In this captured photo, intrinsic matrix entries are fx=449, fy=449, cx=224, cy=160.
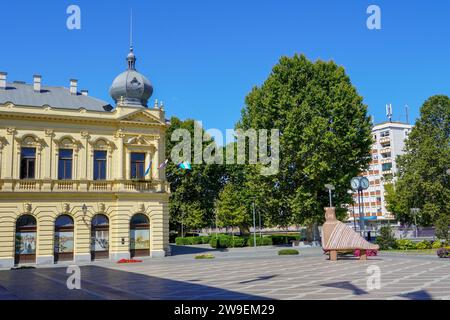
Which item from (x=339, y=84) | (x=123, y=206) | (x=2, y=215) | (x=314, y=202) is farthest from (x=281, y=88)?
(x=2, y=215)

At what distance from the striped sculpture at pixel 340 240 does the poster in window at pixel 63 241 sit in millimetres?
20435

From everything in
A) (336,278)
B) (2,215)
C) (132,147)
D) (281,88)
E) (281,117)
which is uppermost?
(281,88)

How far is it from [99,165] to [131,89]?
771 centimetres

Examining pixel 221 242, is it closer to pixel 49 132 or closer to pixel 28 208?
pixel 28 208

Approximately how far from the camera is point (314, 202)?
4397 centimetres

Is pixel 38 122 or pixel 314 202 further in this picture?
pixel 314 202

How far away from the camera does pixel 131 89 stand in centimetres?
4128

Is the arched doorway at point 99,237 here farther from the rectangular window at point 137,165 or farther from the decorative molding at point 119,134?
the decorative molding at point 119,134

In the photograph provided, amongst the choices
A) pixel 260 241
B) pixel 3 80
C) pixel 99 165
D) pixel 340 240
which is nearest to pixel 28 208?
pixel 99 165

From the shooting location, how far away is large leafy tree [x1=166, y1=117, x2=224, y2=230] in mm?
61781
